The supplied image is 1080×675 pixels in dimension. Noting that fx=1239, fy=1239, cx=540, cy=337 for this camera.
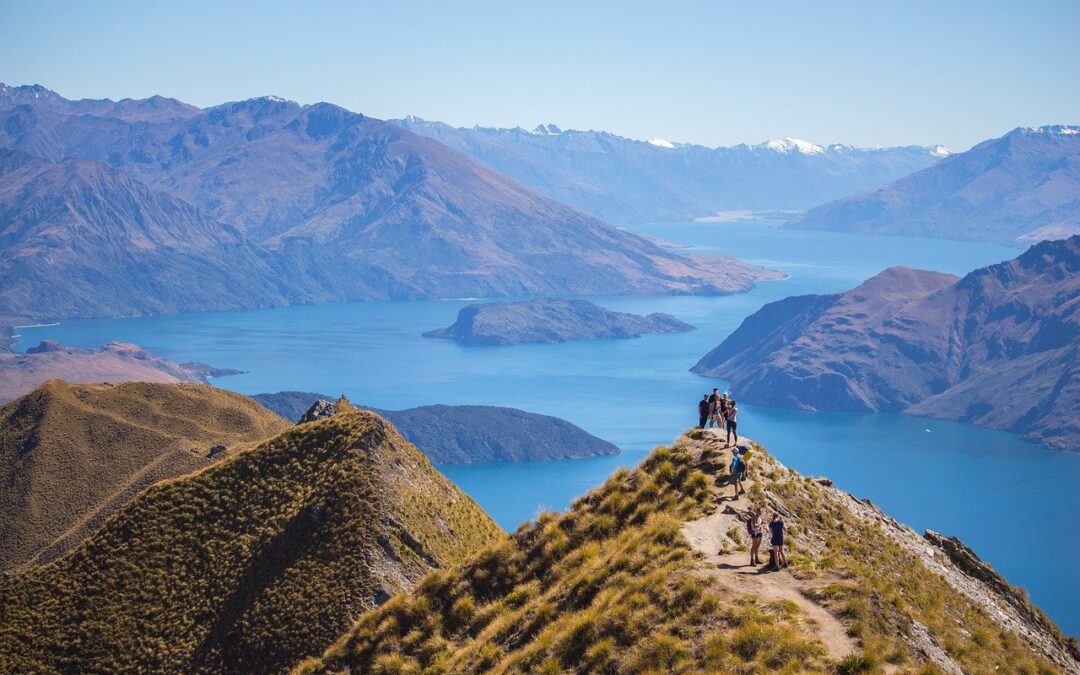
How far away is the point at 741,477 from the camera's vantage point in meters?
27.6

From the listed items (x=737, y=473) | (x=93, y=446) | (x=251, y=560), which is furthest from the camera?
(x=93, y=446)

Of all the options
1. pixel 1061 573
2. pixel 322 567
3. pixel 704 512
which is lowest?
pixel 1061 573

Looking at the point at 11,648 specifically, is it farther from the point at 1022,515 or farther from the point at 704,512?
the point at 1022,515

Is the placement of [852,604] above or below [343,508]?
above

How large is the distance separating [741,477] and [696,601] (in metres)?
6.18

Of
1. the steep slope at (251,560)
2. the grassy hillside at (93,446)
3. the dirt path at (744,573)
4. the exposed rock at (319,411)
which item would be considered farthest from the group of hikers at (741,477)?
the grassy hillside at (93,446)

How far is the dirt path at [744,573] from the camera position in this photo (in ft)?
68.0

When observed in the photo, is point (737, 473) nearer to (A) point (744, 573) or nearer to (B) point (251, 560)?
(A) point (744, 573)

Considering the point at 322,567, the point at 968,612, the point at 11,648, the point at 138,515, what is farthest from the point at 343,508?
the point at 968,612

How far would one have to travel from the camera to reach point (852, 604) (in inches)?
850

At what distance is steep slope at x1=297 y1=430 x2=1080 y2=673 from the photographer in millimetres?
20719

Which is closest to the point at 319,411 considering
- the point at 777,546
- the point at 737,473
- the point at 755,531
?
the point at 737,473

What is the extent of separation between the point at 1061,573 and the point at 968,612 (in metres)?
128

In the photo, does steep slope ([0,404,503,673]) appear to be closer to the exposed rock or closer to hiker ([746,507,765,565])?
the exposed rock
